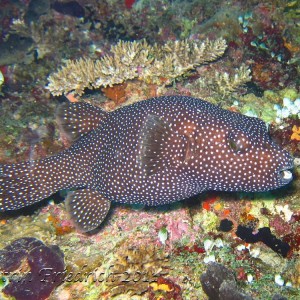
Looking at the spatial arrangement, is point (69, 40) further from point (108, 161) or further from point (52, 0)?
point (108, 161)

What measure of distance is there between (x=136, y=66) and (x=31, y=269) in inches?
206

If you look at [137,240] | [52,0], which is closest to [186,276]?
[137,240]

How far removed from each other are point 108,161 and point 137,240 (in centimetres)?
163

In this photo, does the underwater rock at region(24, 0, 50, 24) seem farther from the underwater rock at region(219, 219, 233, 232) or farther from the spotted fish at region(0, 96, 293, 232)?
the underwater rock at region(219, 219, 233, 232)

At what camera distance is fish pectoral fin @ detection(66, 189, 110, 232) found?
231 inches

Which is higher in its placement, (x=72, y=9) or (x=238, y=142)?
(x=238, y=142)

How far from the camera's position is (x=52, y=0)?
12828mm

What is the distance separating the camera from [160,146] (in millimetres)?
5000

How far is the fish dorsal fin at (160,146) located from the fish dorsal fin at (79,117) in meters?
1.36

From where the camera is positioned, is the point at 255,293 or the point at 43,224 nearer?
the point at 255,293

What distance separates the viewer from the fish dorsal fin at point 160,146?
496 centimetres

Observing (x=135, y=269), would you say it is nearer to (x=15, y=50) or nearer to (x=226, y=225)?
(x=226, y=225)

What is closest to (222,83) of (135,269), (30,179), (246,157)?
(246,157)

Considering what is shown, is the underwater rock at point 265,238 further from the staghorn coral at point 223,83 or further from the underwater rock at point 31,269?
the underwater rock at point 31,269
